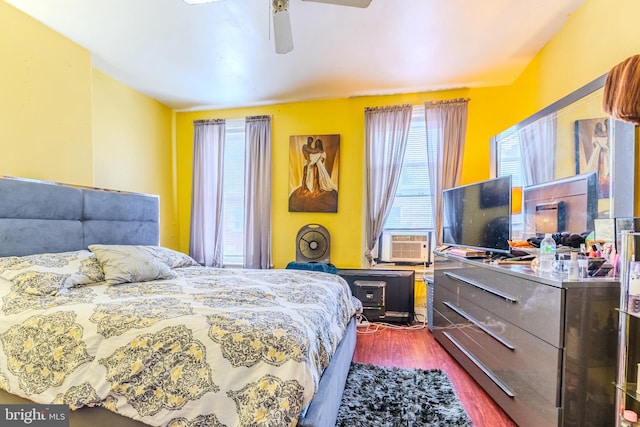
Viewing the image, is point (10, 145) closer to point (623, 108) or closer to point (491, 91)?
point (623, 108)

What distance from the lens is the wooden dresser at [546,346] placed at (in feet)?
4.16

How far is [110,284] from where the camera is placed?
1.91 meters

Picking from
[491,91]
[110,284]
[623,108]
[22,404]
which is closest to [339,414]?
[22,404]

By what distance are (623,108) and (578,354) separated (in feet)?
3.95

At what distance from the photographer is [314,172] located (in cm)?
363

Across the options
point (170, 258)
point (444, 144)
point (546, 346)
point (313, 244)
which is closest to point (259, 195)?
point (313, 244)

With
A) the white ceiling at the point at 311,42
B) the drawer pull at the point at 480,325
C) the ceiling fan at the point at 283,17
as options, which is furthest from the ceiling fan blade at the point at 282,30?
the drawer pull at the point at 480,325

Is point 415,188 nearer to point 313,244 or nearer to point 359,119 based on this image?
point 359,119

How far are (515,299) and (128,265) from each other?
8.11ft

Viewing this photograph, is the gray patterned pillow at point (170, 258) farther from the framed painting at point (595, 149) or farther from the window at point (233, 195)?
the framed painting at point (595, 149)

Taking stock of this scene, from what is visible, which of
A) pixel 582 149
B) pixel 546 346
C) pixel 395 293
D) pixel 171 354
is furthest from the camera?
pixel 395 293

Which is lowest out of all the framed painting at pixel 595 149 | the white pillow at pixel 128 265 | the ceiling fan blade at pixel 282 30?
the white pillow at pixel 128 265

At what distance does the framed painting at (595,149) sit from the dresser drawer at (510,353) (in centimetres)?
98

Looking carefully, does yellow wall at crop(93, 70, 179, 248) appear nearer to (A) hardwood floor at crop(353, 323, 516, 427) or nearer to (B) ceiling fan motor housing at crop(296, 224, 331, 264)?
(B) ceiling fan motor housing at crop(296, 224, 331, 264)
